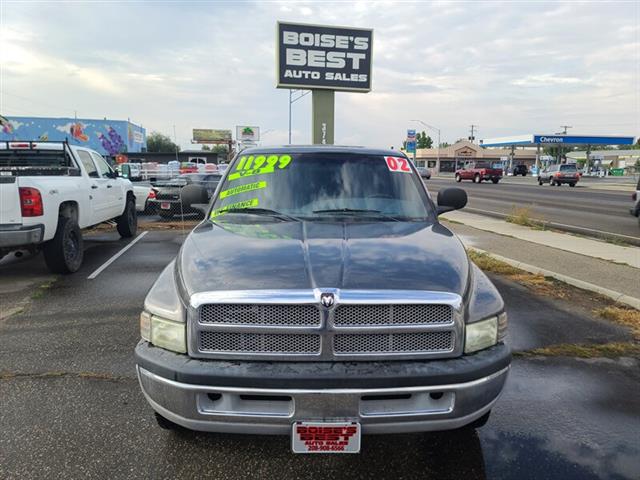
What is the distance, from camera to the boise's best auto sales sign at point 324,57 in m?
23.5

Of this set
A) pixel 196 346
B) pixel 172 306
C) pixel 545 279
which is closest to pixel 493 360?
pixel 196 346

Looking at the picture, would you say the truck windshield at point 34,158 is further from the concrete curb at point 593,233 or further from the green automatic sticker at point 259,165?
the concrete curb at point 593,233

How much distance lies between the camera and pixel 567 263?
8242 millimetres

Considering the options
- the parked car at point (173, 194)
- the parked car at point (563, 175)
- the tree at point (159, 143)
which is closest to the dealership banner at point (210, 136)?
the tree at point (159, 143)

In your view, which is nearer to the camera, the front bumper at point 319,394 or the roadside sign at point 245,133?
the front bumper at point 319,394

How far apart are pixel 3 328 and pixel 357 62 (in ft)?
71.5

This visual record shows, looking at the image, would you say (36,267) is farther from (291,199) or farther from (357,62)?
(357,62)

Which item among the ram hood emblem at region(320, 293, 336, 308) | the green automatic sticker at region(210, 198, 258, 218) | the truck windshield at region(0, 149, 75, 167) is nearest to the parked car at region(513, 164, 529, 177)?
the truck windshield at region(0, 149, 75, 167)

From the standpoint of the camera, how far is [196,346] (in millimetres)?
2436

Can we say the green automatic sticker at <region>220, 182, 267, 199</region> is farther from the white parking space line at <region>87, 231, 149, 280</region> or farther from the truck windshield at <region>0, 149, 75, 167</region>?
the truck windshield at <region>0, 149, 75, 167</region>

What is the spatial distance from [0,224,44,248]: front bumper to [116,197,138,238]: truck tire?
4380 millimetres

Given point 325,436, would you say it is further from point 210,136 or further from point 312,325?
point 210,136

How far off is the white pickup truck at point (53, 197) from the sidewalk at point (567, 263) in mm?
7053

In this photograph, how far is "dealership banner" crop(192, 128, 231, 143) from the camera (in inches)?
3477
